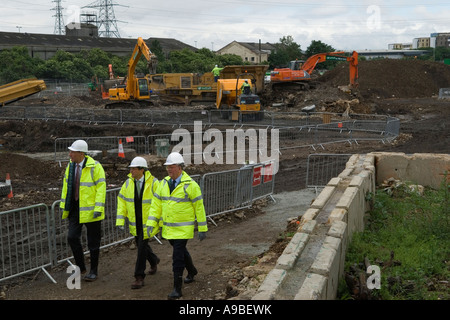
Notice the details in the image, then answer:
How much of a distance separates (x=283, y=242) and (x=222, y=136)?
1444cm

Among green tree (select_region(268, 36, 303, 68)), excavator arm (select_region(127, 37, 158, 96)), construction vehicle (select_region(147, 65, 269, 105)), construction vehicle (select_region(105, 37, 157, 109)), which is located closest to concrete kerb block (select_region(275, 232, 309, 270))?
excavator arm (select_region(127, 37, 158, 96))

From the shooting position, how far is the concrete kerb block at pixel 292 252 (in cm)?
552

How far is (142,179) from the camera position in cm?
697

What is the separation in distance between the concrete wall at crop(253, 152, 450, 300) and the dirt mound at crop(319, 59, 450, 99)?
1358 inches

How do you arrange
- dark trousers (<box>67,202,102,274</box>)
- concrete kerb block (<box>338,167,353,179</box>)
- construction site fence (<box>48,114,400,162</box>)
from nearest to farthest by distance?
dark trousers (<box>67,202,102,274</box>) → concrete kerb block (<box>338,167,353,179</box>) → construction site fence (<box>48,114,400,162</box>)

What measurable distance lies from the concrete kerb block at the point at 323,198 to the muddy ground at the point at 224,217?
0.78 m

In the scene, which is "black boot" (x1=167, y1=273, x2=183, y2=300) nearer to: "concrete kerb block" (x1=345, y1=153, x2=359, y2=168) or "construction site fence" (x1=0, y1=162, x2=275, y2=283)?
"construction site fence" (x1=0, y1=162, x2=275, y2=283)

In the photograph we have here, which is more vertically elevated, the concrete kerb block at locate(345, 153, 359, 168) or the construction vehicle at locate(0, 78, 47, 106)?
the construction vehicle at locate(0, 78, 47, 106)

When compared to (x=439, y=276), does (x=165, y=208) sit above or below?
above

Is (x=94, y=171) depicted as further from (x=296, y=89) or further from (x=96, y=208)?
(x=296, y=89)

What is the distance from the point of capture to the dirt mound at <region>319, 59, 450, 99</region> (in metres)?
46.5

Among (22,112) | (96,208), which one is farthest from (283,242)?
(22,112)

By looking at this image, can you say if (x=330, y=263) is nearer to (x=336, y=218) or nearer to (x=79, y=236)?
(x=336, y=218)

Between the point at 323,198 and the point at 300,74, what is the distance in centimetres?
2857
